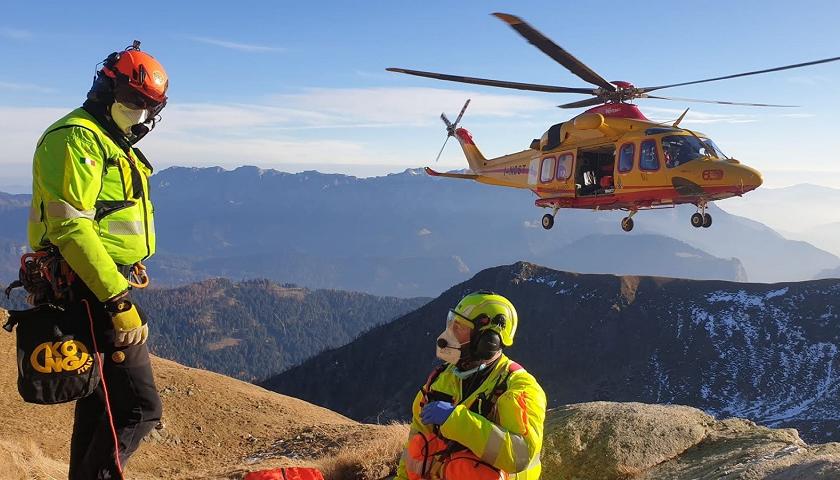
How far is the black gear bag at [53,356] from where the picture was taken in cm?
453

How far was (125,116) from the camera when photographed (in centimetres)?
512

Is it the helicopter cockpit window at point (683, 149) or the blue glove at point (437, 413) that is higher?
the helicopter cockpit window at point (683, 149)

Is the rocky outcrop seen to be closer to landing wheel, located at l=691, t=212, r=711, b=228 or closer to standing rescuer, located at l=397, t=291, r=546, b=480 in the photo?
standing rescuer, located at l=397, t=291, r=546, b=480

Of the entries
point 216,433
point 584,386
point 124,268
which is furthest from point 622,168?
point 584,386

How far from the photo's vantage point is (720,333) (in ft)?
302

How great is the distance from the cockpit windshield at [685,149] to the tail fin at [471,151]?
9.24 metres

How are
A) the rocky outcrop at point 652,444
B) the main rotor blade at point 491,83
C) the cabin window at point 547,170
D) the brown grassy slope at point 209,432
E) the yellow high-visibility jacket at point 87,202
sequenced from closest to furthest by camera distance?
the yellow high-visibility jacket at point 87,202, the rocky outcrop at point 652,444, the brown grassy slope at point 209,432, the main rotor blade at point 491,83, the cabin window at point 547,170

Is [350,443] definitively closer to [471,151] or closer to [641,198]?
[641,198]

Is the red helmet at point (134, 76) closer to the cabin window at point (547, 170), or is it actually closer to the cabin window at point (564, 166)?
the cabin window at point (564, 166)

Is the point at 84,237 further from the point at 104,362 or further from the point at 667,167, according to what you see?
the point at 667,167

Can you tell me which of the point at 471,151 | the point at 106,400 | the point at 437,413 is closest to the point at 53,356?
the point at 106,400

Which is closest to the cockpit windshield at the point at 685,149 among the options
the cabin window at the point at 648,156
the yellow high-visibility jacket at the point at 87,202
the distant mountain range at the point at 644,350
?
the cabin window at the point at 648,156

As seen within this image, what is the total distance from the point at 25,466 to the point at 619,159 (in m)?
16.3

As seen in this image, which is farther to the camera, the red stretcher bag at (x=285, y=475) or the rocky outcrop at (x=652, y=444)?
the rocky outcrop at (x=652, y=444)
